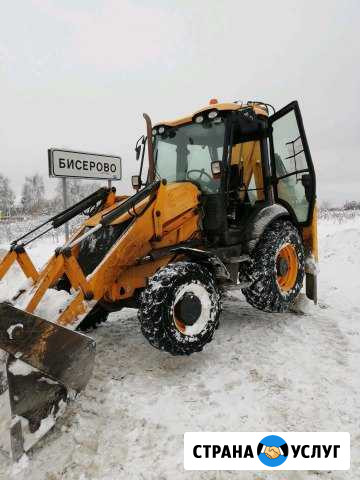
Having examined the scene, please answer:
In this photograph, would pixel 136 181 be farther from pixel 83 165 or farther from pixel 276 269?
pixel 276 269

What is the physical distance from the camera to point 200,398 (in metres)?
3.02

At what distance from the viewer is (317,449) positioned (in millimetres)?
2451

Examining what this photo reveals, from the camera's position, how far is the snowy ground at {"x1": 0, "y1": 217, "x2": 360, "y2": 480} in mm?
2329

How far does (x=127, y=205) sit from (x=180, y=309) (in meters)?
1.12

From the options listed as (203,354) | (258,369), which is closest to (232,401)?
(258,369)

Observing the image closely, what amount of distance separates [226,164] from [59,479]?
11.2ft

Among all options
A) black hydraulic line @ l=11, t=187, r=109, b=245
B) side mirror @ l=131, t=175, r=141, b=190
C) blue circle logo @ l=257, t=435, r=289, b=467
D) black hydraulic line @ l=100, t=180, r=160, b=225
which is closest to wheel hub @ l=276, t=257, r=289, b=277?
black hydraulic line @ l=100, t=180, r=160, b=225

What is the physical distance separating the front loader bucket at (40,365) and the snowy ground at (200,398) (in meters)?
0.19

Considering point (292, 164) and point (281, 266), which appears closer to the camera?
point (281, 266)

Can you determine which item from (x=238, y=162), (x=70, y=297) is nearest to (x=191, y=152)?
(x=238, y=162)

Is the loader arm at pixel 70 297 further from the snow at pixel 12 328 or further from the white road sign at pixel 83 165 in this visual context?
the white road sign at pixel 83 165

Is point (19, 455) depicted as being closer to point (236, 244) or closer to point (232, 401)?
point (232, 401)

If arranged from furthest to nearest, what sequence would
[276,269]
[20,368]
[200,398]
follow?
[276,269], [200,398], [20,368]

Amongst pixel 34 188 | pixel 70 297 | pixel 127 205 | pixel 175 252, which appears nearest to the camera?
pixel 70 297
